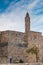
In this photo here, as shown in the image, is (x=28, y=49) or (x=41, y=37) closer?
(x=28, y=49)

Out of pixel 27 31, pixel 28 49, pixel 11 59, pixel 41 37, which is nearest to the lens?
pixel 11 59

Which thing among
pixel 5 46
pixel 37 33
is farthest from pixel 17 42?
pixel 37 33

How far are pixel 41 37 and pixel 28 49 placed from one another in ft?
29.0

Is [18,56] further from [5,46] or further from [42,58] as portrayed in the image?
[42,58]

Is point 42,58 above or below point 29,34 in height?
below

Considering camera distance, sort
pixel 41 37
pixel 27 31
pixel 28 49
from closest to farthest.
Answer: pixel 28 49, pixel 27 31, pixel 41 37

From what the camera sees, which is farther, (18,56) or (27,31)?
(27,31)

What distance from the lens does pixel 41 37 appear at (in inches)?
2085

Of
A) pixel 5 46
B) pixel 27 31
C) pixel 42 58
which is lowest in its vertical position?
pixel 42 58

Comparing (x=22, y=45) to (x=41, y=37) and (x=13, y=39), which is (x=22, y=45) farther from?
(x=41, y=37)

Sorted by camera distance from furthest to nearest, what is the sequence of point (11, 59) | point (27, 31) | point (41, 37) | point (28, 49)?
point (41, 37)
point (27, 31)
point (28, 49)
point (11, 59)

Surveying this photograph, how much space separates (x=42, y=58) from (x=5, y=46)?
→ 42.6ft

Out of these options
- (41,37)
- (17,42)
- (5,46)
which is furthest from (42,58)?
(5,46)

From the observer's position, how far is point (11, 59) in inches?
1660
